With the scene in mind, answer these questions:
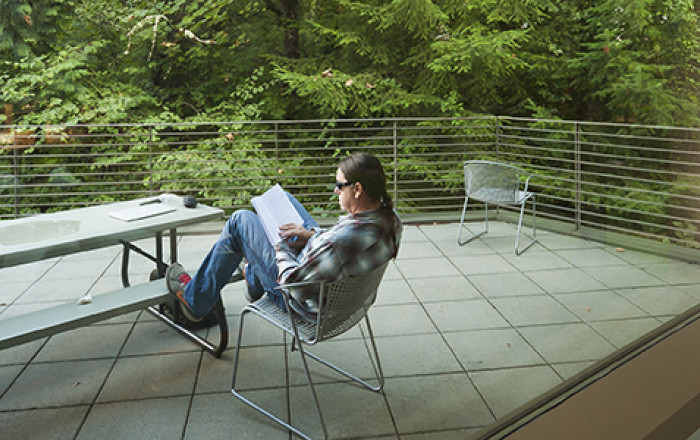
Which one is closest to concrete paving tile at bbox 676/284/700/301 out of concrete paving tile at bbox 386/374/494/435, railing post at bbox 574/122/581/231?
railing post at bbox 574/122/581/231

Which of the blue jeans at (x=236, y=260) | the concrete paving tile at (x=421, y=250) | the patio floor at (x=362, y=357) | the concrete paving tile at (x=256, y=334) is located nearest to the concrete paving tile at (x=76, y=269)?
the patio floor at (x=362, y=357)

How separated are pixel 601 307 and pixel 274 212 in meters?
1.05

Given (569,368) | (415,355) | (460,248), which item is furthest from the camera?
(460,248)

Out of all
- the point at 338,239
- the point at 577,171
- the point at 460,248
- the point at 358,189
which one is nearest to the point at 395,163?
the point at 358,189

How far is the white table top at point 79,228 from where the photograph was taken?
1.34m

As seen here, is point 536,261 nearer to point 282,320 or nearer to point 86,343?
point 282,320

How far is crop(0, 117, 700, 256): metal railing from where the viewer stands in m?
1.12

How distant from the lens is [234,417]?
1.64 metres

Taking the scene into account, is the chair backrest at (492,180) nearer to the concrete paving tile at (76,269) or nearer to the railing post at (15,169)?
the concrete paving tile at (76,269)

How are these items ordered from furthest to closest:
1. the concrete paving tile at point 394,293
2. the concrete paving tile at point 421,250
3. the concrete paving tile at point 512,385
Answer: the concrete paving tile at point 421,250, the concrete paving tile at point 394,293, the concrete paving tile at point 512,385

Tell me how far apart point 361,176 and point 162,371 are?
94 cm

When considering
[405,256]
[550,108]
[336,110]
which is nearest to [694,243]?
[550,108]

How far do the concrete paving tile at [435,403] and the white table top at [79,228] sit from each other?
2.77 ft

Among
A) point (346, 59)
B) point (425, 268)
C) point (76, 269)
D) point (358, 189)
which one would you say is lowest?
point (425, 268)
